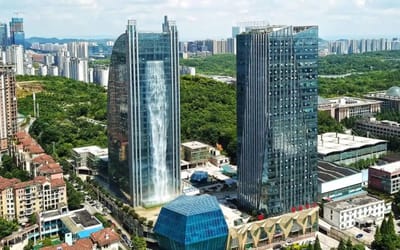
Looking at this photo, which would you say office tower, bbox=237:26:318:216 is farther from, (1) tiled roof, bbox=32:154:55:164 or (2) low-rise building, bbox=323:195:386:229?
(1) tiled roof, bbox=32:154:55:164

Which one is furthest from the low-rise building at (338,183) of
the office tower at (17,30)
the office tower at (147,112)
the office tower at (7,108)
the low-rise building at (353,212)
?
the office tower at (17,30)

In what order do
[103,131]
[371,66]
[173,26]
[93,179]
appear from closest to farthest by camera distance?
1. [173,26]
2. [93,179]
3. [103,131]
4. [371,66]

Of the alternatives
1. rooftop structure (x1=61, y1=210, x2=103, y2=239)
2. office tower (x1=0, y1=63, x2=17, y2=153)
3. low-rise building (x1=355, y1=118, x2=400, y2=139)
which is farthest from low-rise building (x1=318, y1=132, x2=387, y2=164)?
office tower (x1=0, y1=63, x2=17, y2=153)

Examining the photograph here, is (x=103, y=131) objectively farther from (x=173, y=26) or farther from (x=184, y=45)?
(x=184, y=45)

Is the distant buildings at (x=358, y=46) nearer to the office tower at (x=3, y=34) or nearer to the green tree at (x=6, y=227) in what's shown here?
the office tower at (x=3, y=34)

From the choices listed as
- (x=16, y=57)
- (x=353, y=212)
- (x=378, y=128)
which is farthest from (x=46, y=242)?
(x=16, y=57)

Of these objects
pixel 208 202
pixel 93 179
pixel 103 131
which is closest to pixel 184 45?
pixel 103 131
